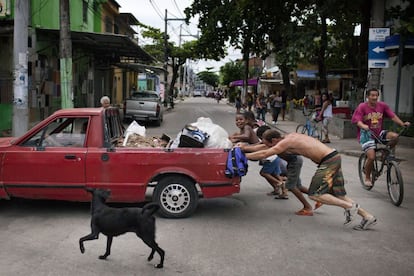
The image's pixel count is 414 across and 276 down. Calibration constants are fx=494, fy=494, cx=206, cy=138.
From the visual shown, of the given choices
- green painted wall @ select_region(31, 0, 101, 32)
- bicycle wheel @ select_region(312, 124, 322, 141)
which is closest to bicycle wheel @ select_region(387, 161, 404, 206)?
bicycle wheel @ select_region(312, 124, 322, 141)

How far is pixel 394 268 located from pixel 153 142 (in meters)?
3.75

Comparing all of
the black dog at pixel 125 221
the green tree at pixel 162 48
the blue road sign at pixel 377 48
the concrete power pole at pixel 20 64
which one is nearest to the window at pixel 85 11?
the concrete power pole at pixel 20 64

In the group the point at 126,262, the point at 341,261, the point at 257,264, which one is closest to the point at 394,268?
the point at 341,261

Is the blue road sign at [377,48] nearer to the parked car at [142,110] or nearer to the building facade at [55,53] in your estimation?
the building facade at [55,53]

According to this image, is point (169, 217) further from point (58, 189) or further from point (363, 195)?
point (363, 195)

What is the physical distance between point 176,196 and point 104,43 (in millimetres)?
15711

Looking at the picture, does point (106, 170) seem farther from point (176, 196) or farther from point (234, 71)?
point (234, 71)

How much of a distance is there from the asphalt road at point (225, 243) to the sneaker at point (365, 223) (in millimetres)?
93

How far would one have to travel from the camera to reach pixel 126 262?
4898 millimetres

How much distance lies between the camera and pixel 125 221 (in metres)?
4.68

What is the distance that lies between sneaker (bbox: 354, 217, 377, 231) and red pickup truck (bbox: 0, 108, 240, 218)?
5.36 feet

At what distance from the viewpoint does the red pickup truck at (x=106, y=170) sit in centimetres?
638

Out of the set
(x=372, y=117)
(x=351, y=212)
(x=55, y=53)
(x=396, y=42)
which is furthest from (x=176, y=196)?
(x=55, y=53)

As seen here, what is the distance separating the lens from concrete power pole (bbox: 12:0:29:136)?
11.8 m
